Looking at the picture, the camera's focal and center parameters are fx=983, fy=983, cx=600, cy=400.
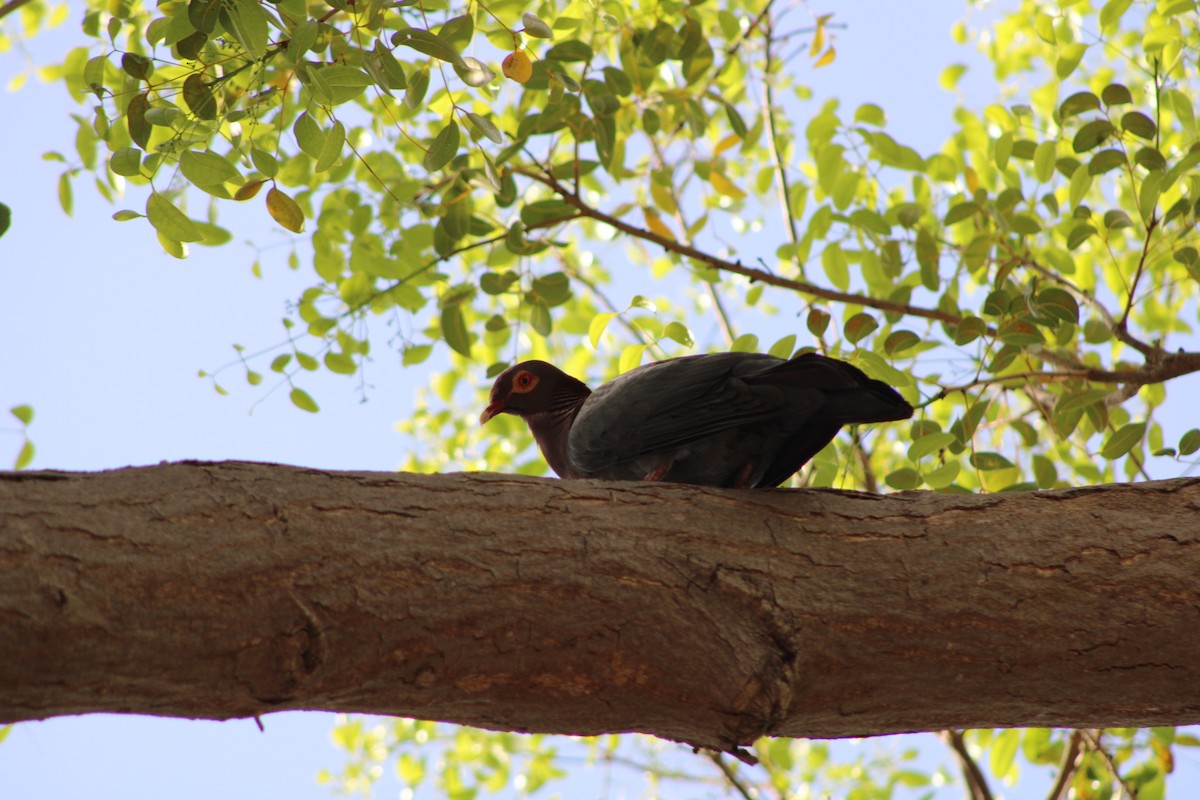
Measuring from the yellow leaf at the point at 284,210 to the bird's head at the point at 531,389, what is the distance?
1.17m

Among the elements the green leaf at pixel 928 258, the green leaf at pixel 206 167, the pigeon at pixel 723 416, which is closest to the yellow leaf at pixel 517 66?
the green leaf at pixel 206 167

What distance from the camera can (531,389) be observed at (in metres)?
3.85

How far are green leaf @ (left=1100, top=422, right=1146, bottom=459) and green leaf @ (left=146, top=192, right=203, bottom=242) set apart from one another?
9.71 ft

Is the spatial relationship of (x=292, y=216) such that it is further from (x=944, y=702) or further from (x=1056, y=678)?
(x=1056, y=678)

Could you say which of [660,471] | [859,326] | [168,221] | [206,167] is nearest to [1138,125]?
[859,326]

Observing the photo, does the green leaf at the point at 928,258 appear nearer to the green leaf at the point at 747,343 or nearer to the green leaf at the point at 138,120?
the green leaf at the point at 747,343

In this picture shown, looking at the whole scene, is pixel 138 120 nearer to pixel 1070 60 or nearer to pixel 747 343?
pixel 747 343

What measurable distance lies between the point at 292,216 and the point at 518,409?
1.27 meters

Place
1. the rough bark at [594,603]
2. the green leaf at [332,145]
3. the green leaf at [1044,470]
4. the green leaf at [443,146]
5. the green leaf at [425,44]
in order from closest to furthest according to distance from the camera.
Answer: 1. the rough bark at [594,603]
2. the green leaf at [425,44]
3. the green leaf at [332,145]
4. the green leaf at [443,146]
5. the green leaf at [1044,470]

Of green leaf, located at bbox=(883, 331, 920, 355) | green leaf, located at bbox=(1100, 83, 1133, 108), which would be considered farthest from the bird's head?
green leaf, located at bbox=(1100, 83, 1133, 108)

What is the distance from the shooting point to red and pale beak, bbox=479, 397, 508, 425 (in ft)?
12.7

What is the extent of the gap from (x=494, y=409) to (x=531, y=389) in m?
0.18

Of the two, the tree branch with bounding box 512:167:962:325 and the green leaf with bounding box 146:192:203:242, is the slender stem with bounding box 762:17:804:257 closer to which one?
the tree branch with bounding box 512:167:962:325

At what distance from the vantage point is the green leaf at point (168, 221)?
273cm
